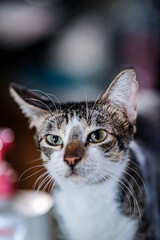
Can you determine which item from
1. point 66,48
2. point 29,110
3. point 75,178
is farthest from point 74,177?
point 66,48

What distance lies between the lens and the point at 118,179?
17.6 inches

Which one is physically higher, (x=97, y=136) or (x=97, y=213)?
(x=97, y=136)

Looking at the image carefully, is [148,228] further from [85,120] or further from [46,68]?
[46,68]

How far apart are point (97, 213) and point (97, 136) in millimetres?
125

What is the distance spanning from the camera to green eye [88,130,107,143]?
1.43 feet

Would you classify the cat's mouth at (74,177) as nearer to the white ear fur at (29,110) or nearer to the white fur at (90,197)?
the white fur at (90,197)

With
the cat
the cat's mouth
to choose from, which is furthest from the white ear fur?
the cat's mouth

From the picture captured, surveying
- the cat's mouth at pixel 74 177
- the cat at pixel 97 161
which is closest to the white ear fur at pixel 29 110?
the cat at pixel 97 161

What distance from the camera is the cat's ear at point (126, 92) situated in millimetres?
423

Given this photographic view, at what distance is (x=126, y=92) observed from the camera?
42 centimetres

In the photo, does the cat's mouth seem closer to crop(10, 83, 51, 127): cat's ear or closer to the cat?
the cat

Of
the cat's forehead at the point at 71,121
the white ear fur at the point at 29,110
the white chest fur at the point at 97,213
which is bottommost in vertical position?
the white chest fur at the point at 97,213

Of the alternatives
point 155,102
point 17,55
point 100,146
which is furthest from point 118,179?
point 17,55

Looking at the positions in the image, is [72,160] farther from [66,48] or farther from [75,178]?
[66,48]
